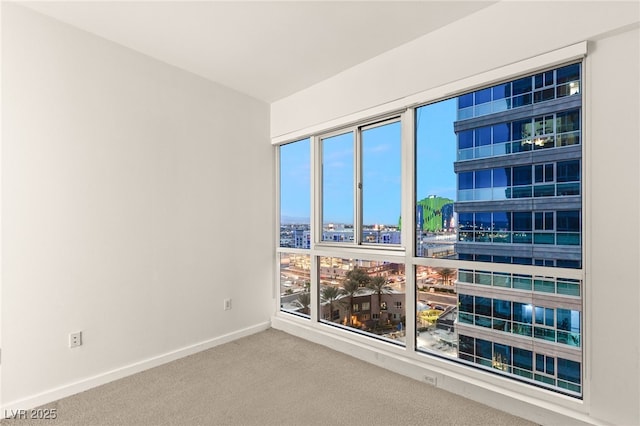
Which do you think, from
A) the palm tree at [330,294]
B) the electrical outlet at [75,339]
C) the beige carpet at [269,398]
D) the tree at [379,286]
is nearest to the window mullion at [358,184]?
the tree at [379,286]

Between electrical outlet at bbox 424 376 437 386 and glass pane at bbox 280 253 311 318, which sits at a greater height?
glass pane at bbox 280 253 311 318

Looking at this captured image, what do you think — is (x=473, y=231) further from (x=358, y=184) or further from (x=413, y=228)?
(x=358, y=184)

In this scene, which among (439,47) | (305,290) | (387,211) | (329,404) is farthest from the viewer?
(305,290)

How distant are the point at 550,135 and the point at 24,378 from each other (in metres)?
3.55

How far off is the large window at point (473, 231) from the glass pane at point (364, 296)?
0.01 meters

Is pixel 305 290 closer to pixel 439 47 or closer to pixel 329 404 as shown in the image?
pixel 329 404

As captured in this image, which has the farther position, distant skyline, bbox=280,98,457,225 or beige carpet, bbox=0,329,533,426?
distant skyline, bbox=280,98,457,225

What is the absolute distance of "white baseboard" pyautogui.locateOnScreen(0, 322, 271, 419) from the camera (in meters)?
2.00

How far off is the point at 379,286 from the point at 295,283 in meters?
1.07

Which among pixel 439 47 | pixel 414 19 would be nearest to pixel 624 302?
pixel 439 47

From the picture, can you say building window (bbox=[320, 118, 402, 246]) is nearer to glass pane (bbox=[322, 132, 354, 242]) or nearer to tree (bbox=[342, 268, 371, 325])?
glass pane (bbox=[322, 132, 354, 242])

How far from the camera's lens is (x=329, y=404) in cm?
209

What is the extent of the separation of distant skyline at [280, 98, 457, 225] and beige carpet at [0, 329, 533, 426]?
1274mm

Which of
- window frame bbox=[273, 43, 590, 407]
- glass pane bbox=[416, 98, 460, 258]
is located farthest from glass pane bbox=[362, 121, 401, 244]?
glass pane bbox=[416, 98, 460, 258]
